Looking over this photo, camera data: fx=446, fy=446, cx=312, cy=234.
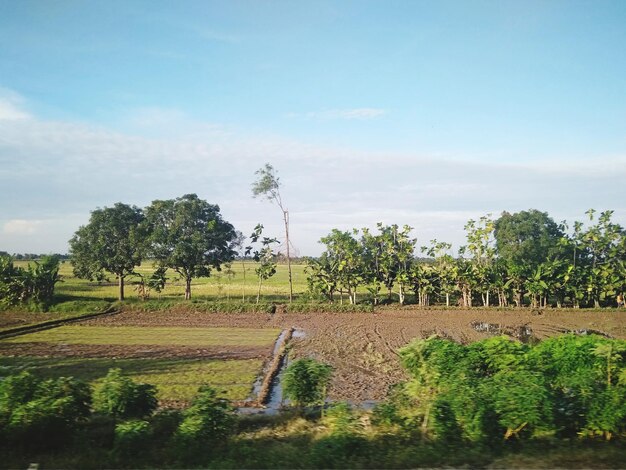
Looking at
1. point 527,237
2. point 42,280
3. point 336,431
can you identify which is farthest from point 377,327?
point 527,237

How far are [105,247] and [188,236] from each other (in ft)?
20.5

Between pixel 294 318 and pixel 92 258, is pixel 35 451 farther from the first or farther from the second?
pixel 92 258

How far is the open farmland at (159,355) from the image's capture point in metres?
14.4

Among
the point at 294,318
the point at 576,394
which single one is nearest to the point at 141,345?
the point at 294,318

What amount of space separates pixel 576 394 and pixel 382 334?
647 inches

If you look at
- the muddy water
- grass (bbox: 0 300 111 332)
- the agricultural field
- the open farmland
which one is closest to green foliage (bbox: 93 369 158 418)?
the muddy water

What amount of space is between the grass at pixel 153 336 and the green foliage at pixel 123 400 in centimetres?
1301

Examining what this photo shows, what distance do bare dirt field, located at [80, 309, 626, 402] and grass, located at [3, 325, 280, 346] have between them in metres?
1.52

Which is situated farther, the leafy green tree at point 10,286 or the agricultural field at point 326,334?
the leafy green tree at point 10,286

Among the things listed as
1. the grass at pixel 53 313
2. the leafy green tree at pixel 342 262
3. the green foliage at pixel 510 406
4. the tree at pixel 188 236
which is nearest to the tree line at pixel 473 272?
the leafy green tree at pixel 342 262

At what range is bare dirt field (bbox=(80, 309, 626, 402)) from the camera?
53.8ft

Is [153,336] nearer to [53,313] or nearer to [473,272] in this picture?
[53,313]

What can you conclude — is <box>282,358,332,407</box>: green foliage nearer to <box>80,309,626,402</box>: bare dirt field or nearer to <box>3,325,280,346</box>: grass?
<box>80,309,626,402</box>: bare dirt field

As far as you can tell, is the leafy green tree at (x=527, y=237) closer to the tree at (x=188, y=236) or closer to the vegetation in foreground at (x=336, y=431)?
the tree at (x=188, y=236)
